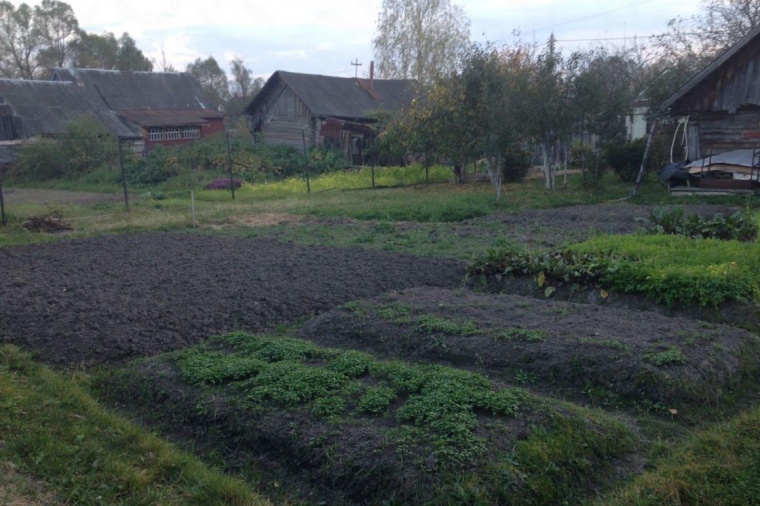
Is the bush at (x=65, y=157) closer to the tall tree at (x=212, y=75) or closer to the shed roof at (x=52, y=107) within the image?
the shed roof at (x=52, y=107)

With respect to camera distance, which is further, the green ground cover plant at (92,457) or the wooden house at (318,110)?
the wooden house at (318,110)

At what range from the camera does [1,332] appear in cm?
777

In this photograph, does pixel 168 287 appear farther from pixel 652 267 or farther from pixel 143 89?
pixel 143 89

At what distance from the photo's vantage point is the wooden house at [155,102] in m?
44.0

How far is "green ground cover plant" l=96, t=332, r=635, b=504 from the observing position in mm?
4387

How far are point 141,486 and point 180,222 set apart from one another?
43.1 feet

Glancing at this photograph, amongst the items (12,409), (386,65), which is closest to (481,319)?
(12,409)

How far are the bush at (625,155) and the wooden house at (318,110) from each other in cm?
1504

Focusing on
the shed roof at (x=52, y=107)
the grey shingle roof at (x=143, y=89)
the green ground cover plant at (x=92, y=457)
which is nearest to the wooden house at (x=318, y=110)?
the shed roof at (x=52, y=107)

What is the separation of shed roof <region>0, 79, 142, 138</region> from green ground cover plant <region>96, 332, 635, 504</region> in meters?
34.5

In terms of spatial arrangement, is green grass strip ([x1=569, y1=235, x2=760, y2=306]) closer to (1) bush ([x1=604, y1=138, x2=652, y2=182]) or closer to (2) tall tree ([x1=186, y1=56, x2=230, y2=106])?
(1) bush ([x1=604, y1=138, x2=652, y2=182])

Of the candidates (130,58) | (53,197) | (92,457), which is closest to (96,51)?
(130,58)

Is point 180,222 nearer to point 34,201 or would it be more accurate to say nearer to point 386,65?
point 34,201

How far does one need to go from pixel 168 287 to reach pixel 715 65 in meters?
17.4
